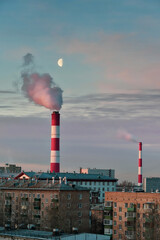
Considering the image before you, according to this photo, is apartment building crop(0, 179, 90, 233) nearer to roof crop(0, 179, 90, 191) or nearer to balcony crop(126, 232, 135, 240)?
roof crop(0, 179, 90, 191)

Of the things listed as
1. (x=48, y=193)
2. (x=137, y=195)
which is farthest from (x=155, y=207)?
(x=48, y=193)

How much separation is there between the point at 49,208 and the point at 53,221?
616 cm

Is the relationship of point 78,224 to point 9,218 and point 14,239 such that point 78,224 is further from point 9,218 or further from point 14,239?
point 14,239

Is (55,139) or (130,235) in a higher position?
(55,139)

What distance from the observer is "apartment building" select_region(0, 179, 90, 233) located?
8869 centimetres

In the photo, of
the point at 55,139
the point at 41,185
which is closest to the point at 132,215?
the point at 41,185

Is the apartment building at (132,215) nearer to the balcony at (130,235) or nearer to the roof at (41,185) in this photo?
the balcony at (130,235)

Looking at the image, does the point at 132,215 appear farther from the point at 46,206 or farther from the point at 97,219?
the point at 46,206

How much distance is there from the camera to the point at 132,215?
81.9 meters

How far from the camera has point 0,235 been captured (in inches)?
2744

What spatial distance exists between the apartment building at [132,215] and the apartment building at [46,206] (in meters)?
7.89

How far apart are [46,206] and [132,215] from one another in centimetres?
1938

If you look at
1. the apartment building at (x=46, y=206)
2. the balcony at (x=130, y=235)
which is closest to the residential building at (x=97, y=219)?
the apartment building at (x=46, y=206)

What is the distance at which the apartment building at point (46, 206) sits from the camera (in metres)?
88.7
